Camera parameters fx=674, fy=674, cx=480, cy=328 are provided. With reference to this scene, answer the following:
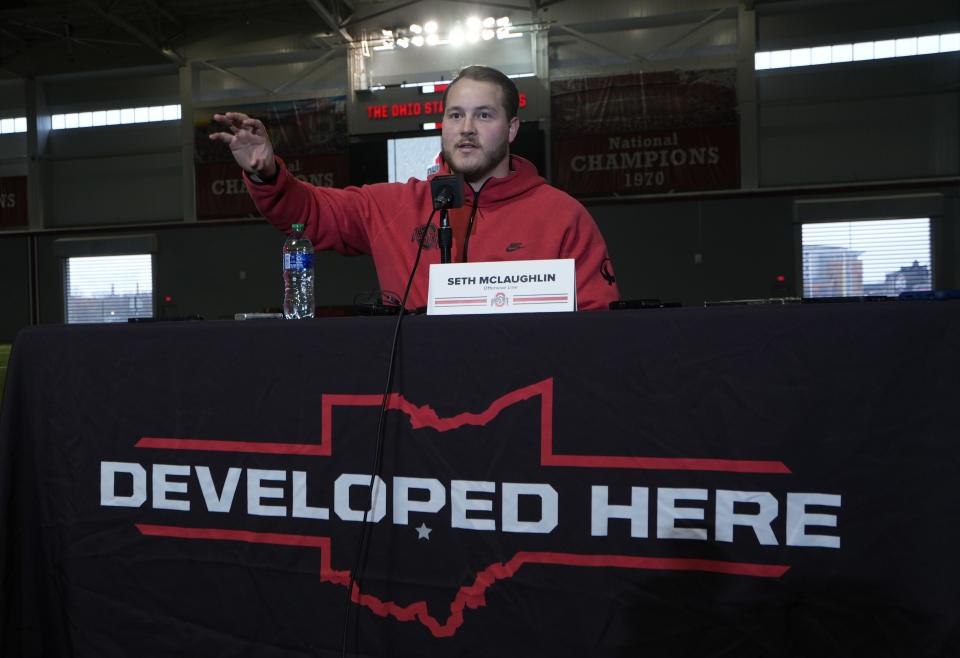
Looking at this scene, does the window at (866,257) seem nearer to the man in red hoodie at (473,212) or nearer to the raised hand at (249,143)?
the man in red hoodie at (473,212)

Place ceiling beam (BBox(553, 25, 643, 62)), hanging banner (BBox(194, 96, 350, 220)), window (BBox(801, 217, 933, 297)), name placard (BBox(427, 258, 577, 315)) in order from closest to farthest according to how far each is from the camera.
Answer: name placard (BBox(427, 258, 577, 315)) → window (BBox(801, 217, 933, 297)) → ceiling beam (BBox(553, 25, 643, 62)) → hanging banner (BBox(194, 96, 350, 220))

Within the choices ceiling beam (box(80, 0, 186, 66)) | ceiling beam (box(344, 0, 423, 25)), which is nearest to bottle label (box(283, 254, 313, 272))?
ceiling beam (box(344, 0, 423, 25))

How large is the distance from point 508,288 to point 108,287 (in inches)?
447

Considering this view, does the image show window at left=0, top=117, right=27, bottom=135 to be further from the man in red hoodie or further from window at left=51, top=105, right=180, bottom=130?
the man in red hoodie

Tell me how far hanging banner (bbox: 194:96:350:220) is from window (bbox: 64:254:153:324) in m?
1.47

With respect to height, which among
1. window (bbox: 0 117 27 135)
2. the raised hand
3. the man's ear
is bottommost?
the raised hand

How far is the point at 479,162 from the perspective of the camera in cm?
169

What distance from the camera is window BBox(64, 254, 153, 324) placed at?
10.6m

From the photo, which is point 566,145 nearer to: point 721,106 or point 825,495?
point 721,106

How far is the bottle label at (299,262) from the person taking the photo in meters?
1.64

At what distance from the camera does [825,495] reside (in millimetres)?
886

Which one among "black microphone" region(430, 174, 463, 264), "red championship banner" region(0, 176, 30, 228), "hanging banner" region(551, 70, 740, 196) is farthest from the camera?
"red championship banner" region(0, 176, 30, 228)

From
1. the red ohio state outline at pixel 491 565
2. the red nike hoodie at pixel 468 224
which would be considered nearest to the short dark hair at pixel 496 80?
the red nike hoodie at pixel 468 224

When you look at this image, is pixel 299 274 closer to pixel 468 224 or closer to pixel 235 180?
pixel 468 224
